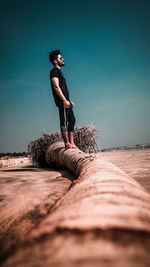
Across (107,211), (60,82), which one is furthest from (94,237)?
(60,82)

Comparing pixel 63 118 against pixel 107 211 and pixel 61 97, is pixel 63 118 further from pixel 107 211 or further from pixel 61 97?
pixel 107 211

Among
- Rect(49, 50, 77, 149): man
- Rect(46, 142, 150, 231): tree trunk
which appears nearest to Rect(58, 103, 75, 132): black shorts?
Rect(49, 50, 77, 149): man

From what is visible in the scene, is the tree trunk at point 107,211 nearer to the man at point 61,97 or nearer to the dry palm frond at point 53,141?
the man at point 61,97

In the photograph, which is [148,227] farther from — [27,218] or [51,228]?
[27,218]

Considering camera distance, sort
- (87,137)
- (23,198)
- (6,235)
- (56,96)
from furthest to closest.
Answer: (87,137), (56,96), (23,198), (6,235)

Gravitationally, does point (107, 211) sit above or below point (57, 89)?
below

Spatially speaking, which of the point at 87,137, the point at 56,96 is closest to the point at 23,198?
the point at 56,96

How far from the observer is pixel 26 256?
1.17ft

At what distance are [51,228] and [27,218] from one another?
48cm

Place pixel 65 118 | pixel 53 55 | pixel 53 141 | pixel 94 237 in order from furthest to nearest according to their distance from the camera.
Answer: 1. pixel 53 141
2. pixel 53 55
3. pixel 65 118
4. pixel 94 237

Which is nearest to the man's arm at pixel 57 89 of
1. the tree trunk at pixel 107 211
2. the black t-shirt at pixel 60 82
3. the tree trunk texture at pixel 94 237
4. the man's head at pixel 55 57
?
the black t-shirt at pixel 60 82

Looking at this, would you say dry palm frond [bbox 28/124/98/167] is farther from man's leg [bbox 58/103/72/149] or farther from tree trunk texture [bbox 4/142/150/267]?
tree trunk texture [bbox 4/142/150/267]

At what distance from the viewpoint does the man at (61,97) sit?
3.37 meters

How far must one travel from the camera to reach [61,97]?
11.1 ft
